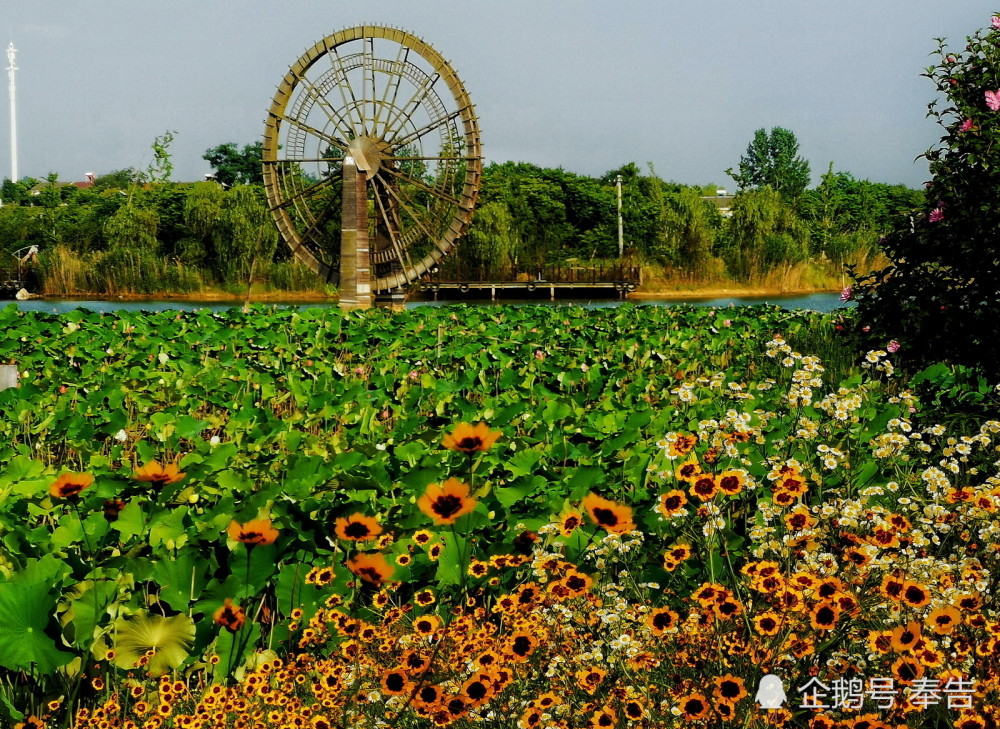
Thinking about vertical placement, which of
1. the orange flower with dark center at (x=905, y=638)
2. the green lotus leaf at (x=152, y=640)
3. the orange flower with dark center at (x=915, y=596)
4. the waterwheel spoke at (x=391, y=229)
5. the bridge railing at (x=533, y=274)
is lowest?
the green lotus leaf at (x=152, y=640)

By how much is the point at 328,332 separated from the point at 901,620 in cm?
648

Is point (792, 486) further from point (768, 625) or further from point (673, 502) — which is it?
point (768, 625)

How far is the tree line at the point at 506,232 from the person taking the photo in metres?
31.8

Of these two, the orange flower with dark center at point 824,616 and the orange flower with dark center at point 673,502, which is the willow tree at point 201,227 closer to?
the orange flower with dark center at point 673,502

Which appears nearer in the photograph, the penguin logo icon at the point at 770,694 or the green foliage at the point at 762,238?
the penguin logo icon at the point at 770,694

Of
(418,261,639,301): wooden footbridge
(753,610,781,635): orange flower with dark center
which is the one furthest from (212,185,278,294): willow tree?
(753,610,781,635): orange flower with dark center

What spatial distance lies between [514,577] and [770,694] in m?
1.12

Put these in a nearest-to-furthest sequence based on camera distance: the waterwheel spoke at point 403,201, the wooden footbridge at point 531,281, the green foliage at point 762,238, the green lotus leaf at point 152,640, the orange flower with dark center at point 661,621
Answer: the orange flower with dark center at point 661,621 < the green lotus leaf at point 152,640 < the waterwheel spoke at point 403,201 < the wooden footbridge at point 531,281 < the green foliage at point 762,238

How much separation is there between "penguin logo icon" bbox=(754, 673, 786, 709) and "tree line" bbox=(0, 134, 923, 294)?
96.3ft

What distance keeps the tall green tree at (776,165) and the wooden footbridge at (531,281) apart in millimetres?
16539

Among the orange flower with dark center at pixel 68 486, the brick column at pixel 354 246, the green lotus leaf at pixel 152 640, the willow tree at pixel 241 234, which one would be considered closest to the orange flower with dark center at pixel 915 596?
the green lotus leaf at pixel 152 640

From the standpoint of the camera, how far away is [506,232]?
3322 cm

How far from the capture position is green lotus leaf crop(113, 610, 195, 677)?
218 cm

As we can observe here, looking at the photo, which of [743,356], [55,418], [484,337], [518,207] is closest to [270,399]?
[55,418]
